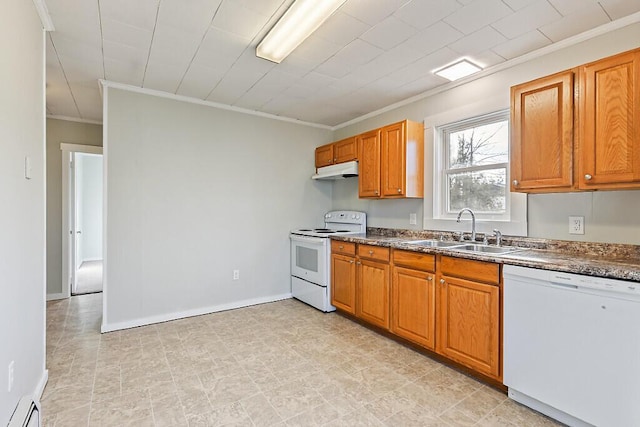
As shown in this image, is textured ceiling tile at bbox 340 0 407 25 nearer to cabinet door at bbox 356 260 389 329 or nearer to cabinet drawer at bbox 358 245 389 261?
cabinet drawer at bbox 358 245 389 261

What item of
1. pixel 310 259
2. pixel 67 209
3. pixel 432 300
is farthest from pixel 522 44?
pixel 67 209

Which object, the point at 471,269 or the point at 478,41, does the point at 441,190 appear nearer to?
the point at 471,269

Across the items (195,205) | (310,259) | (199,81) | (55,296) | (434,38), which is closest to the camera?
(434,38)

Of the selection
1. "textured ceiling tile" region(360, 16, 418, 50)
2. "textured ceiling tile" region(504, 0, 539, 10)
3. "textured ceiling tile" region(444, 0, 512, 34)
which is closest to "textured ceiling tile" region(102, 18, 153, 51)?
"textured ceiling tile" region(360, 16, 418, 50)

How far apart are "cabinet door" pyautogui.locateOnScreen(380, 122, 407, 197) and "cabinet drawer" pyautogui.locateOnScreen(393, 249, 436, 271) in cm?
76

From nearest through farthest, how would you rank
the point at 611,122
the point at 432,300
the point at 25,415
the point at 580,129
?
the point at 25,415 < the point at 611,122 < the point at 580,129 < the point at 432,300

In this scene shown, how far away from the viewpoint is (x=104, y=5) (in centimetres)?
196

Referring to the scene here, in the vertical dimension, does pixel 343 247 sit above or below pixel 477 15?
below

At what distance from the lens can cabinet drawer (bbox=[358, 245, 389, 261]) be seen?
2.96 m

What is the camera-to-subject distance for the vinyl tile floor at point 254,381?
1.84 metres

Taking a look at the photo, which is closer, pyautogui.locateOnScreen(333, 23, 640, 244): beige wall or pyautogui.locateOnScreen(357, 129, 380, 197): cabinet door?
pyautogui.locateOnScreen(333, 23, 640, 244): beige wall

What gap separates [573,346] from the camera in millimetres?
1707

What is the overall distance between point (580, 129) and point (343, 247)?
2.24m

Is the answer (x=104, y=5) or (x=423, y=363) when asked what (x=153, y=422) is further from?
(x=104, y=5)
